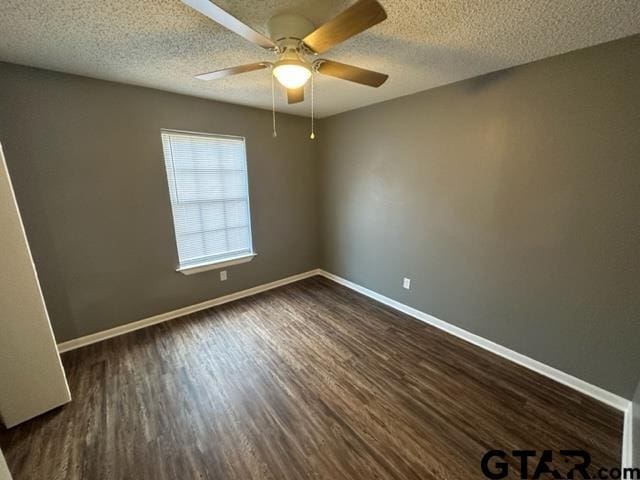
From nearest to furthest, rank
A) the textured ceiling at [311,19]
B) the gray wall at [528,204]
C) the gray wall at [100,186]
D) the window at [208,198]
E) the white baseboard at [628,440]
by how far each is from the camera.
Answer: the textured ceiling at [311,19], the white baseboard at [628,440], the gray wall at [528,204], the gray wall at [100,186], the window at [208,198]

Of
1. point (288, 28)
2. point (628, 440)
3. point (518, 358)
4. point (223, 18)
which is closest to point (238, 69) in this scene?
point (288, 28)

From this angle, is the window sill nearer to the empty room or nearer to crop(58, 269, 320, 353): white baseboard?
the empty room

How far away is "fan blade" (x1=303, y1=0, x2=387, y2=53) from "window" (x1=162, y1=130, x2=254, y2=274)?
204cm

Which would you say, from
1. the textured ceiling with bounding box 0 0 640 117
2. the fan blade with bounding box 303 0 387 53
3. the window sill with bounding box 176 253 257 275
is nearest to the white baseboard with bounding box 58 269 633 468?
the window sill with bounding box 176 253 257 275

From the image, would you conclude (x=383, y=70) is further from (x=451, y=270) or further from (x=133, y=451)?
(x=133, y=451)

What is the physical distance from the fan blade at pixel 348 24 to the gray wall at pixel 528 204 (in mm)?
1605

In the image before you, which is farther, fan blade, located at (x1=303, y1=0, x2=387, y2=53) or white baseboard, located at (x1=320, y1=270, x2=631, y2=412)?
white baseboard, located at (x1=320, y1=270, x2=631, y2=412)

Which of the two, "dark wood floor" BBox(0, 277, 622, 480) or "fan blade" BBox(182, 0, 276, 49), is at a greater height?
"fan blade" BBox(182, 0, 276, 49)

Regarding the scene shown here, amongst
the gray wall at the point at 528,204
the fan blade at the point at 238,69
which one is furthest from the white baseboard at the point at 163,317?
the fan blade at the point at 238,69

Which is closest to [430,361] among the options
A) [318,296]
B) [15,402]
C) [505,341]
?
[505,341]

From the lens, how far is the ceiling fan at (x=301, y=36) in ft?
3.31

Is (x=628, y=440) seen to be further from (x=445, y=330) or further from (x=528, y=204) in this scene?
(x=528, y=204)

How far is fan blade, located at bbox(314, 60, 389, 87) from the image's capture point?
57.7 inches

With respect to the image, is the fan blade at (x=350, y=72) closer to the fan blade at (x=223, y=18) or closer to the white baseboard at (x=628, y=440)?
the fan blade at (x=223, y=18)
